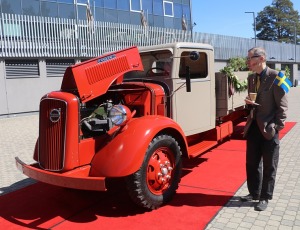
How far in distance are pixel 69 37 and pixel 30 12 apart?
2.22 meters

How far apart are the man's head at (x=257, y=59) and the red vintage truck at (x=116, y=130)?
739 mm

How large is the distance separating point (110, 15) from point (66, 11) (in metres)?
3.22

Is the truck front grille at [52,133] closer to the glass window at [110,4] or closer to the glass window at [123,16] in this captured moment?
the glass window at [110,4]

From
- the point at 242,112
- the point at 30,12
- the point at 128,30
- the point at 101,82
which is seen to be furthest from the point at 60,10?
the point at 101,82

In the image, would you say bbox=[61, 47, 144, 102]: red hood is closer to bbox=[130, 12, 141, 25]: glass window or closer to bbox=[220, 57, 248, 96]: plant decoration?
bbox=[220, 57, 248, 96]: plant decoration

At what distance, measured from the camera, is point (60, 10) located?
1689 cm

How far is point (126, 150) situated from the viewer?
3516 millimetres

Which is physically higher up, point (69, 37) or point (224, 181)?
point (69, 37)

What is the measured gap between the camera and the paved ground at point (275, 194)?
3.39 metres

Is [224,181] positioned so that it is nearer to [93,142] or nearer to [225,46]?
[93,142]

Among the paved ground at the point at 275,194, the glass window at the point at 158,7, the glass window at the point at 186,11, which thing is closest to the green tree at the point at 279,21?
the glass window at the point at 186,11

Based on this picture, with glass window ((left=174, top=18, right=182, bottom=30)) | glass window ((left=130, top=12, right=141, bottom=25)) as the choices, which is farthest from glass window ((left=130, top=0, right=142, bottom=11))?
glass window ((left=174, top=18, right=182, bottom=30))

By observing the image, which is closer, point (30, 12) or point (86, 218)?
point (86, 218)

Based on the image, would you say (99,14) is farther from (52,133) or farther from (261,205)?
(261,205)
